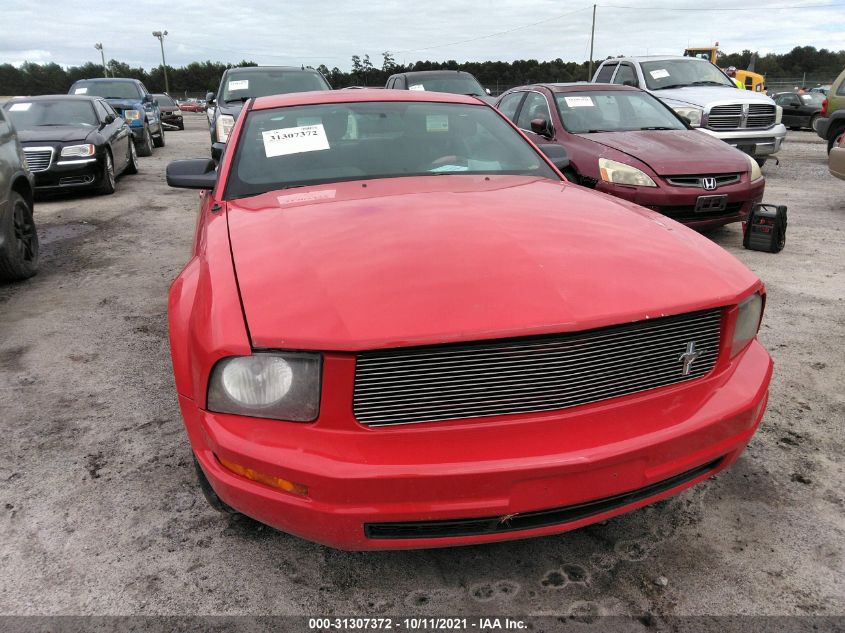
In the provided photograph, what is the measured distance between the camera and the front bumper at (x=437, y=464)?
1.53 m

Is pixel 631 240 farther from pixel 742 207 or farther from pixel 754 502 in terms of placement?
pixel 742 207

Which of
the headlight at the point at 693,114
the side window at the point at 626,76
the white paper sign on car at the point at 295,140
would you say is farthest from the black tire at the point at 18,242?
the side window at the point at 626,76

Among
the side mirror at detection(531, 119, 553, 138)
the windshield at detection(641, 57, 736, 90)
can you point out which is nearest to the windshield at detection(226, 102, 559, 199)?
the side mirror at detection(531, 119, 553, 138)

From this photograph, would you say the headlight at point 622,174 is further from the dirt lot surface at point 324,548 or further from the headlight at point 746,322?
the headlight at point 746,322

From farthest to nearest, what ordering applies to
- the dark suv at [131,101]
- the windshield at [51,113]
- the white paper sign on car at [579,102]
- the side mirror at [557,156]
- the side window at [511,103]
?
the dark suv at [131,101], the windshield at [51,113], the side window at [511,103], the white paper sign on car at [579,102], the side mirror at [557,156]

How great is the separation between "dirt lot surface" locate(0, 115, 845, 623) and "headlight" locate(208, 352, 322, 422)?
61cm

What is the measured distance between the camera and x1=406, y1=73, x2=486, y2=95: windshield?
10922 millimetres

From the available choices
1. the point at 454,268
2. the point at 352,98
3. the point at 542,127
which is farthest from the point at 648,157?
the point at 454,268

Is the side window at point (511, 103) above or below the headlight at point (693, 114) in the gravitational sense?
above

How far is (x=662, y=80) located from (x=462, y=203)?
936 cm

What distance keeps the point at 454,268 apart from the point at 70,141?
8511mm

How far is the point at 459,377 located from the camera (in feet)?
5.23

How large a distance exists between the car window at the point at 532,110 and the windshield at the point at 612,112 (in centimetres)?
19

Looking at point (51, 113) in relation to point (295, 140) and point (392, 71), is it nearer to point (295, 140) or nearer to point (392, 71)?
point (295, 140)
